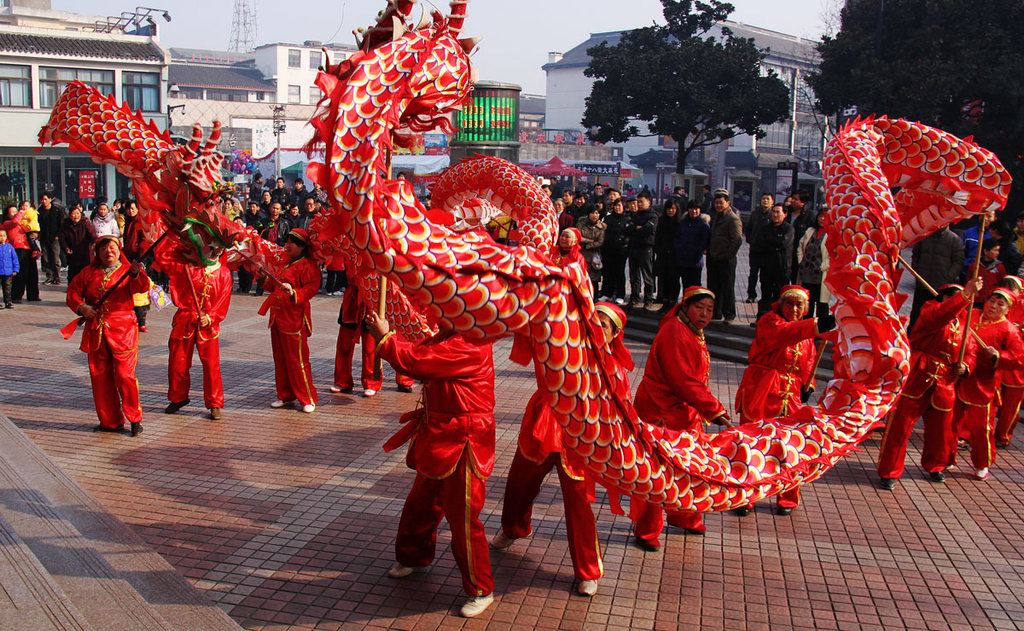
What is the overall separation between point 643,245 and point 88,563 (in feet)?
32.3

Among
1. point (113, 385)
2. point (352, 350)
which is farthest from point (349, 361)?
point (113, 385)

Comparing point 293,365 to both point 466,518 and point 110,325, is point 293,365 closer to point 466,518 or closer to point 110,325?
point 110,325

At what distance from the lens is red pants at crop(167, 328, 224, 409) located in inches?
345

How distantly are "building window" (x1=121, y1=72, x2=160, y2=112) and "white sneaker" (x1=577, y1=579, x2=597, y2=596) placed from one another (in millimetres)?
29316

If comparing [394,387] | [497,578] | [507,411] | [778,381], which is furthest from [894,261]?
[394,387]

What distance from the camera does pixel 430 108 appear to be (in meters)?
4.75

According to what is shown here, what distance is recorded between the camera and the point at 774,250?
12227 mm

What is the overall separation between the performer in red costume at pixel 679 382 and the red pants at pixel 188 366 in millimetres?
4320

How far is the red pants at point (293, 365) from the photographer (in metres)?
9.27

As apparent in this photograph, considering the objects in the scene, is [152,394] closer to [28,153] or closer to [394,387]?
[394,387]

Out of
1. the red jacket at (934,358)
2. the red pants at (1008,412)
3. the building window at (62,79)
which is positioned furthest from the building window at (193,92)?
the red jacket at (934,358)

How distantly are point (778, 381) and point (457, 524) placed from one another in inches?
117

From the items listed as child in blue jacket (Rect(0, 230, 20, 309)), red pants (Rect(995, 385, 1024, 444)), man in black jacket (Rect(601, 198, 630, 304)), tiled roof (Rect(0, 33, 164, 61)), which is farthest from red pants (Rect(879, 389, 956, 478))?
tiled roof (Rect(0, 33, 164, 61))

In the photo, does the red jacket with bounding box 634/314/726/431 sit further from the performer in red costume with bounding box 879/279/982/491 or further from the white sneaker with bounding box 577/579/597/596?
the performer in red costume with bounding box 879/279/982/491
